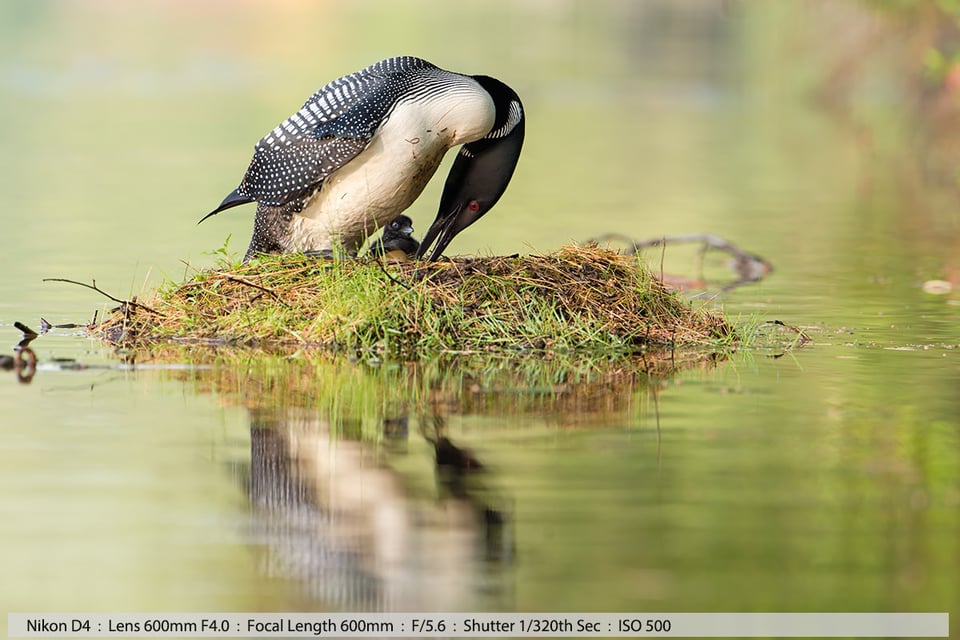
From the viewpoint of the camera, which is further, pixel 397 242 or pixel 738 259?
pixel 738 259

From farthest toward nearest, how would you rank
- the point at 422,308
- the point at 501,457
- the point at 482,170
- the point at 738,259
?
1. the point at 738,259
2. the point at 482,170
3. the point at 422,308
4. the point at 501,457

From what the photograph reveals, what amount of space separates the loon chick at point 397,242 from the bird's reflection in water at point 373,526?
2739 millimetres

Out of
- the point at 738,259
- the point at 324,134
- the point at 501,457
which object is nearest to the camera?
the point at 501,457

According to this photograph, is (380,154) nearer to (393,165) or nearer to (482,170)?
(393,165)

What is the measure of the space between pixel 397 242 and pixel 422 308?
3.43ft

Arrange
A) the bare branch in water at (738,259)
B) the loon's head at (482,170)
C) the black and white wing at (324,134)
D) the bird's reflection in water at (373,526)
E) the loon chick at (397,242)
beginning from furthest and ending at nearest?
the bare branch in water at (738,259) < the loon chick at (397,242) < the loon's head at (482,170) < the black and white wing at (324,134) < the bird's reflection in water at (373,526)

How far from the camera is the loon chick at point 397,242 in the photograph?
9195 millimetres

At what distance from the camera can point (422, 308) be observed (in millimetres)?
8375

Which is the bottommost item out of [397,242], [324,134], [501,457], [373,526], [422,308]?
[373,526]

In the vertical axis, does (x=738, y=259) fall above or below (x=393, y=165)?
below

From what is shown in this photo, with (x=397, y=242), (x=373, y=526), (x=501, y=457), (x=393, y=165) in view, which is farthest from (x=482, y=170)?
(x=373, y=526)

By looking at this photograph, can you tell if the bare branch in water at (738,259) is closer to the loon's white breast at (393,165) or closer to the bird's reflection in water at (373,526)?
the loon's white breast at (393,165)

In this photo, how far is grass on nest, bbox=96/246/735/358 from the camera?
8336 millimetres

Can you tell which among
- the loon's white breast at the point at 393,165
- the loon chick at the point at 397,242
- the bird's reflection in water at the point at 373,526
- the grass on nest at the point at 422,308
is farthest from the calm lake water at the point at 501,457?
the loon chick at the point at 397,242
